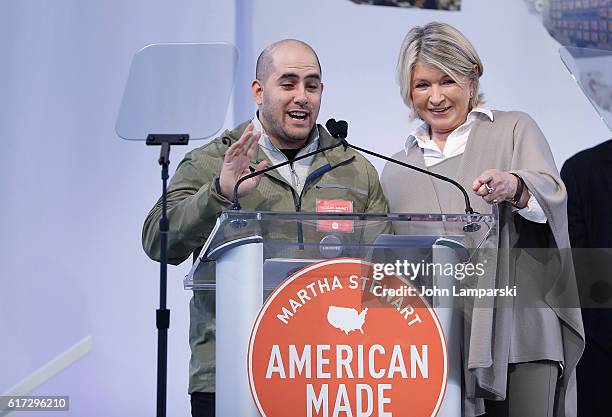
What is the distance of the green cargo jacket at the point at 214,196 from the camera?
2182 mm

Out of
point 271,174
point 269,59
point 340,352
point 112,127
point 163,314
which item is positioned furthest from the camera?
point 112,127

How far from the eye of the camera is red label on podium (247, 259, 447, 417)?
170cm

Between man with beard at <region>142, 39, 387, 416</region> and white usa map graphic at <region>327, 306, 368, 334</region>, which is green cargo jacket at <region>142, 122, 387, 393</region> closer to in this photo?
man with beard at <region>142, 39, 387, 416</region>

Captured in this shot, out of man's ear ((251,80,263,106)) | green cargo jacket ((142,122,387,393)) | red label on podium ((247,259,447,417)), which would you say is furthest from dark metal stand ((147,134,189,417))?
red label on podium ((247,259,447,417))

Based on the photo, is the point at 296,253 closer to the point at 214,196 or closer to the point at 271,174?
the point at 214,196

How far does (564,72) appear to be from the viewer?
3.49 metres

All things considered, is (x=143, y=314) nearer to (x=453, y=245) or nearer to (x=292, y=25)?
(x=292, y=25)

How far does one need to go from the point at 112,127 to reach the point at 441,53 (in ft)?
4.51

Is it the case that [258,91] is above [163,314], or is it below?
above

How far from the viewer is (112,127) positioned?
3.36 meters

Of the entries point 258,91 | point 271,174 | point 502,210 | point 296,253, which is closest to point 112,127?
point 258,91

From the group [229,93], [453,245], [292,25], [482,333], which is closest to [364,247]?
[453,245]

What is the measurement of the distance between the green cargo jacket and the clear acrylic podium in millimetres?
342

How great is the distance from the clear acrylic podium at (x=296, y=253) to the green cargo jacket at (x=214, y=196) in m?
0.34
